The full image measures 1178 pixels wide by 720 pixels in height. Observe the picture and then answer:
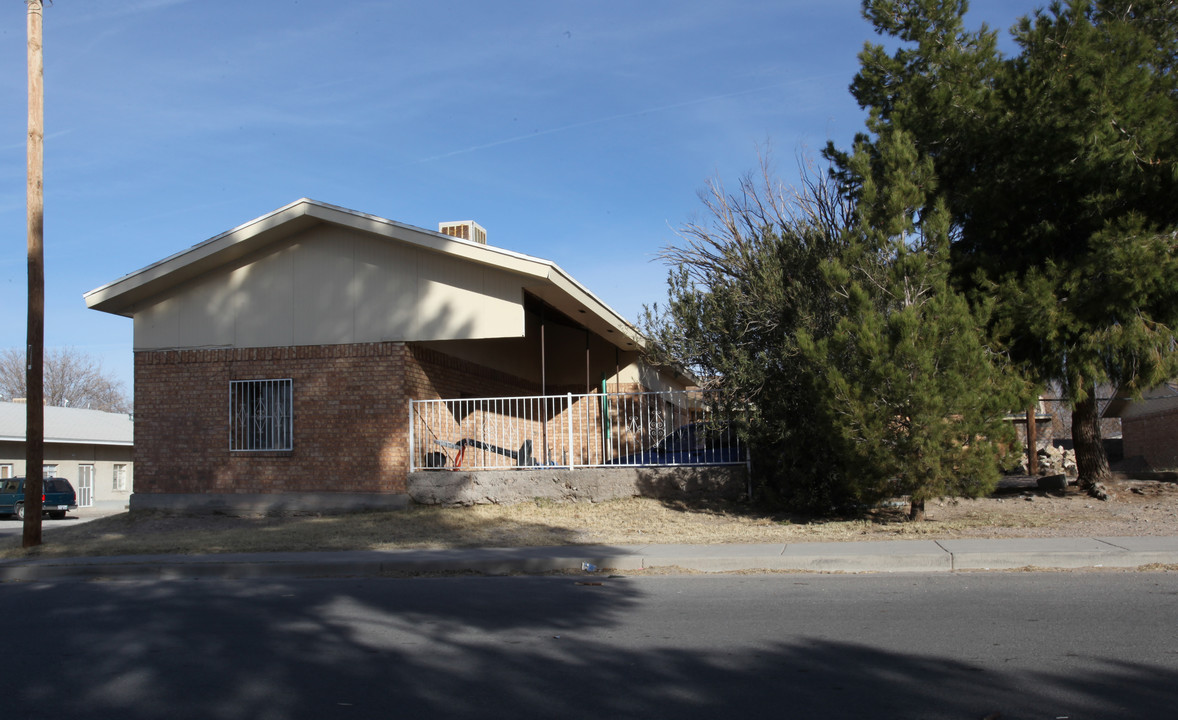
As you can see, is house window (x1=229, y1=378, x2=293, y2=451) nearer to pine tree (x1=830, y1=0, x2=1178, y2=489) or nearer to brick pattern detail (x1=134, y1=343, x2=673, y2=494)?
brick pattern detail (x1=134, y1=343, x2=673, y2=494)

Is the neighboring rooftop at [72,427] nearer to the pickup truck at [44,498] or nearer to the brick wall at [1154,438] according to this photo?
the pickup truck at [44,498]

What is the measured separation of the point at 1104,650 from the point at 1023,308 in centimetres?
733

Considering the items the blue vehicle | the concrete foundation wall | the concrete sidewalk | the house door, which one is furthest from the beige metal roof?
the house door

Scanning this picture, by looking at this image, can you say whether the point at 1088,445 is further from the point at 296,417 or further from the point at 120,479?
the point at 120,479

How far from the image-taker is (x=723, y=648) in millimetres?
6211

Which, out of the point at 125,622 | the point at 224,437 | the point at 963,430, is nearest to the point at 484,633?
the point at 125,622

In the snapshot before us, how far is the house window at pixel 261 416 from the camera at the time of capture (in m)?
16.3

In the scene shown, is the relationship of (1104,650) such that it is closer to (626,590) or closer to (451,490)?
(626,590)

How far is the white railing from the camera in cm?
1495

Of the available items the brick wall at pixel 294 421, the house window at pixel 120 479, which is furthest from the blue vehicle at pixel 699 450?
the house window at pixel 120 479

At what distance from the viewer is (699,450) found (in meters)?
15.4

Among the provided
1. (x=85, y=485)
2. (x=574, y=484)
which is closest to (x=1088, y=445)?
(x=574, y=484)

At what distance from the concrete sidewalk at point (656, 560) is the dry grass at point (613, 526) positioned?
25.5 inches

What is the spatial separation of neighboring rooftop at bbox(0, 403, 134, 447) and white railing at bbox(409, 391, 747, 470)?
78.7 feet
